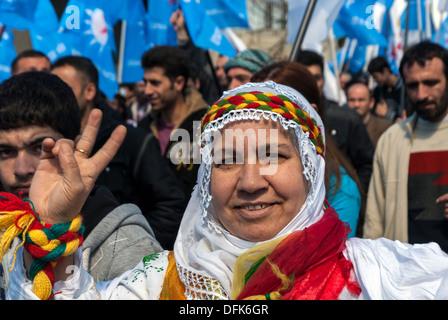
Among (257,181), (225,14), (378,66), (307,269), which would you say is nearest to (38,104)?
(257,181)

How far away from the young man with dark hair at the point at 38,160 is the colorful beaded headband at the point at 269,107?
615mm

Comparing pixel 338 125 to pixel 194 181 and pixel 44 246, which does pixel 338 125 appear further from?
pixel 44 246

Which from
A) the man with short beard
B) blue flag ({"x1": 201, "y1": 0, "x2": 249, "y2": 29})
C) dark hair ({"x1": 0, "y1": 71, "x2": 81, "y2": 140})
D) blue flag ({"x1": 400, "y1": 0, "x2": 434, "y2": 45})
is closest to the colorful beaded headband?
dark hair ({"x1": 0, "y1": 71, "x2": 81, "y2": 140})

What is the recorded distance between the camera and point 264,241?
2260mm

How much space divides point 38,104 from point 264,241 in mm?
1162

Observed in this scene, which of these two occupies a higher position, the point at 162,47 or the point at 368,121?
the point at 162,47

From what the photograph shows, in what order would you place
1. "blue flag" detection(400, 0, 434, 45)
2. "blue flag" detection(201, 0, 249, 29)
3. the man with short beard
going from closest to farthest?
1. the man with short beard
2. "blue flag" detection(201, 0, 249, 29)
3. "blue flag" detection(400, 0, 434, 45)

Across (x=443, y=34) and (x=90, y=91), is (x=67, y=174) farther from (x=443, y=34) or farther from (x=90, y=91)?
(x=443, y=34)

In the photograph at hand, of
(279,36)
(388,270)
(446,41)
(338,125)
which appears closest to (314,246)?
(388,270)

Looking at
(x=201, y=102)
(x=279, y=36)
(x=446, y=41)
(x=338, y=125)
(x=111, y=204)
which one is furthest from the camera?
(x=279, y=36)

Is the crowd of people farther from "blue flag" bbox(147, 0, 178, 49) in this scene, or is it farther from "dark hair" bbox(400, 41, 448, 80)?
"blue flag" bbox(147, 0, 178, 49)

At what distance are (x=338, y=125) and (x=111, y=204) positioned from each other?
9.25 ft

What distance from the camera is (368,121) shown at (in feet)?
24.6

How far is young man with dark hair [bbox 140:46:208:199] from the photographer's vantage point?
212 inches
